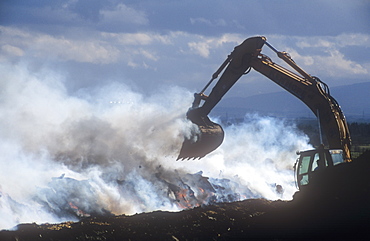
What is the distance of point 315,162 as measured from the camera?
17.5 metres

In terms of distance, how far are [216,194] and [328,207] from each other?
11.5 m

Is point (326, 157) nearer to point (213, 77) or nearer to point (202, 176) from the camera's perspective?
point (213, 77)

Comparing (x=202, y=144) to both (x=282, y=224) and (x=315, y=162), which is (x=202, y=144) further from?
(x=282, y=224)

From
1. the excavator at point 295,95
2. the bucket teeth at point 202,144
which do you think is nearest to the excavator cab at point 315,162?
the excavator at point 295,95

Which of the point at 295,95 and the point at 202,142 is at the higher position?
the point at 295,95

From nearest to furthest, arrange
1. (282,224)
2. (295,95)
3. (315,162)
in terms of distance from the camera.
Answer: (282,224), (315,162), (295,95)

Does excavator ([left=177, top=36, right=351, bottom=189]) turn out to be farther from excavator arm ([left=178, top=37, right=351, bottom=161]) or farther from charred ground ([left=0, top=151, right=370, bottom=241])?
charred ground ([left=0, top=151, right=370, bottom=241])

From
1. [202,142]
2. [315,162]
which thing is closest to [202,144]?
[202,142]

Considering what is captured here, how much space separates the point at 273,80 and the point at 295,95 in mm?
1365

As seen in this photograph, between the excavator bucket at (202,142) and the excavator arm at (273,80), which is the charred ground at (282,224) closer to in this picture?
the excavator arm at (273,80)

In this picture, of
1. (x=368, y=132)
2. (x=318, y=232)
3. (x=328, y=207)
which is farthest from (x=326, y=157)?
(x=368, y=132)

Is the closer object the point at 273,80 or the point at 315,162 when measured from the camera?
Answer: the point at 315,162

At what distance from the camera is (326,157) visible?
56.9 ft

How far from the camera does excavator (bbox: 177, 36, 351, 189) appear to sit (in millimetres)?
17672
